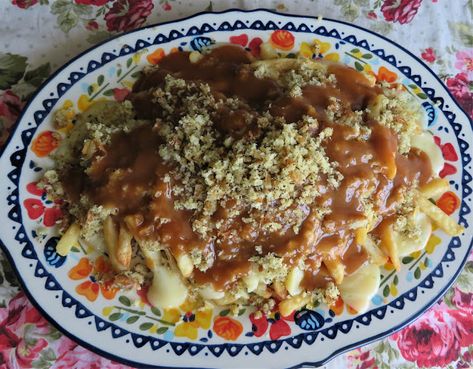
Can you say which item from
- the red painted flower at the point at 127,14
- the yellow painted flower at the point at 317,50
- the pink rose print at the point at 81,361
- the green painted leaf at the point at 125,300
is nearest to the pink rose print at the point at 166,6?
the red painted flower at the point at 127,14

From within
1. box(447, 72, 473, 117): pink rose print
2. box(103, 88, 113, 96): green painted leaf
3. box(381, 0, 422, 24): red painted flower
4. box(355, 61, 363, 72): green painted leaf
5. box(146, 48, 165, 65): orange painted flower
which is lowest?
box(103, 88, 113, 96): green painted leaf

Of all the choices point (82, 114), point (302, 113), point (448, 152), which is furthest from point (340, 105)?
point (82, 114)

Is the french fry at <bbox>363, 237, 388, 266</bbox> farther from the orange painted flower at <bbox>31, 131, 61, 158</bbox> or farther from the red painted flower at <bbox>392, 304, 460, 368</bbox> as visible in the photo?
the orange painted flower at <bbox>31, 131, 61, 158</bbox>

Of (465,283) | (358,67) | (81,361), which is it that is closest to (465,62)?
(358,67)

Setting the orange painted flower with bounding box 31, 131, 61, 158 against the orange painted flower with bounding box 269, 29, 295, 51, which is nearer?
the orange painted flower with bounding box 31, 131, 61, 158

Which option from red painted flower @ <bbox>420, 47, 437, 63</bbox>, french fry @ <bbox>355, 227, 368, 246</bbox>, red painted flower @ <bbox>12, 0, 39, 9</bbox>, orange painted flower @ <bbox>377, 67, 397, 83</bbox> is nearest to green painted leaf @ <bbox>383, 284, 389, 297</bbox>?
french fry @ <bbox>355, 227, 368, 246</bbox>

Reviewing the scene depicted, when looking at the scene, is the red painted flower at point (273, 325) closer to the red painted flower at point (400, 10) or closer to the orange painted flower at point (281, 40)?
the orange painted flower at point (281, 40)

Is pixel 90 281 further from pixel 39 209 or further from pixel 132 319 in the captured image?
pixel 39 209
